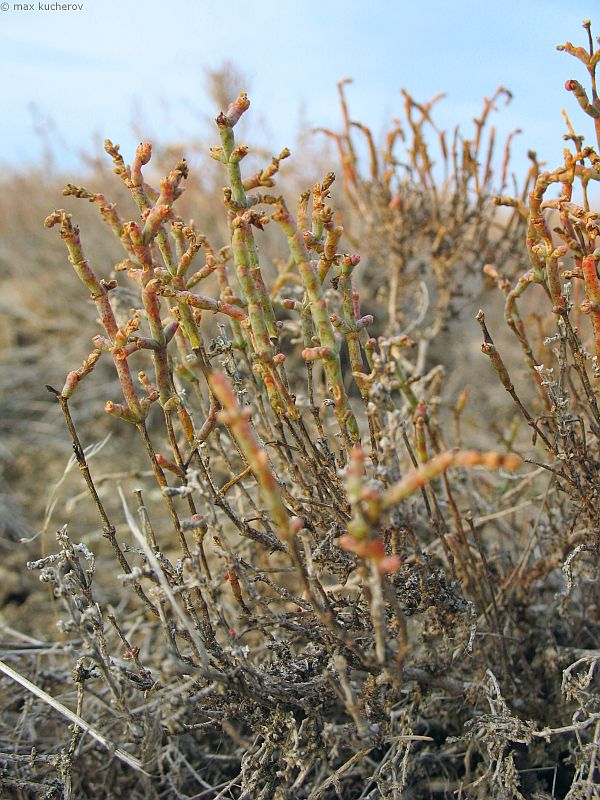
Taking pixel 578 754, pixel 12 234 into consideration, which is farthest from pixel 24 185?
pixel 578 754

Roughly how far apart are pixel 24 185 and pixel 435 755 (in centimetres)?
646

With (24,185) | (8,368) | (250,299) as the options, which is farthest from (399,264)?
(24,185)

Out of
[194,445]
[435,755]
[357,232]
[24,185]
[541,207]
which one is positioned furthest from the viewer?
[24,185]

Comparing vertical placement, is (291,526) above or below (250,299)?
below

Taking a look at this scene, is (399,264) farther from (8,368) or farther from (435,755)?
(8,368)

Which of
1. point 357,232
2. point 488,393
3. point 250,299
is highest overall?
point 357,232

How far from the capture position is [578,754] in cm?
124

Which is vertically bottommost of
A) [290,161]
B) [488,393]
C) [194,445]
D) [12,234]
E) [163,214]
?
[488,393]

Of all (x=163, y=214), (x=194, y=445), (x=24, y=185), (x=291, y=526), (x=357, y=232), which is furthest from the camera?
(x=24, y=185)

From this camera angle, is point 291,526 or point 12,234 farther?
point 12,234

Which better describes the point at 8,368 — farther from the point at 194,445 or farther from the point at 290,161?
the point at 194,445

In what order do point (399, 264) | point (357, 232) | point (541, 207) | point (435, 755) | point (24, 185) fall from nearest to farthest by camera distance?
point (541, 207)
point (435, 755)
point (399, 264)
point (357, 232)
point (24, 185)

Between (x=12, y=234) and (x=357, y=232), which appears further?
(x=12, y=234)

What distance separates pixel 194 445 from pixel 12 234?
555 cm
